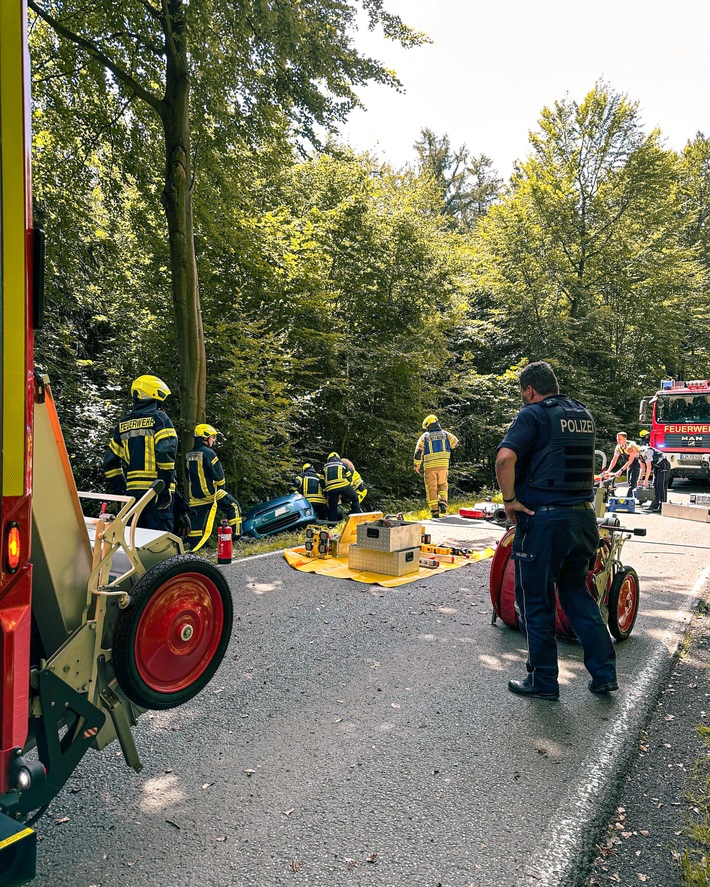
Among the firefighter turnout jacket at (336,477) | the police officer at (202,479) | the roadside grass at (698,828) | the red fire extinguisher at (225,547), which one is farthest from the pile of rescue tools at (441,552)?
the roadside grass at (698,828)

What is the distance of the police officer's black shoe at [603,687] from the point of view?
4.21m

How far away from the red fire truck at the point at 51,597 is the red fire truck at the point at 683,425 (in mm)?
18311

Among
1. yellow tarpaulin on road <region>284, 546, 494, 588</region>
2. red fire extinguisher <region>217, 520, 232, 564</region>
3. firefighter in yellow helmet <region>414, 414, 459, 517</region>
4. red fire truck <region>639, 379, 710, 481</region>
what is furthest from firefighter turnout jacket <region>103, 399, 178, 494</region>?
red fire truck <region>639, 379, 710, 481</region>

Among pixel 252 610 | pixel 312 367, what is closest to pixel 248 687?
pixel 252 610

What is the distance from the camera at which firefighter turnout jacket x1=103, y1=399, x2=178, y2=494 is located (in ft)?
23.7

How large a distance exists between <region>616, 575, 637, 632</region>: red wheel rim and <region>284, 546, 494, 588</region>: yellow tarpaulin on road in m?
2.47

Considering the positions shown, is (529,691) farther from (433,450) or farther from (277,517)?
A: (433,450)

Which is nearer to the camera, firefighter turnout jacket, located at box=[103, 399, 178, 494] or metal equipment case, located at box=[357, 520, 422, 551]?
firefighter turnout jacket, located at box=[103, 399, 178, 494]

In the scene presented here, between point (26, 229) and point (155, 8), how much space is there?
32.6 ft

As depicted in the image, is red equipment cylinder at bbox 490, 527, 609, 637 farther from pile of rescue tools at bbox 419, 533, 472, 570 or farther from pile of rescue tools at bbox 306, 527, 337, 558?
pile of rescue tools at bbox 306, 527, 337, 558

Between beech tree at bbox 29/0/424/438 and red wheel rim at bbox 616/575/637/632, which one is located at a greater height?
beech tree at bbox 29/0/424/438

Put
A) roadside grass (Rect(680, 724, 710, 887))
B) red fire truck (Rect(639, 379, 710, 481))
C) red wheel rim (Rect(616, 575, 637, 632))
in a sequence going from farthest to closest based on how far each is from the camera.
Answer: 1. red fire truck (Rect(639, 379, 710, 481))
2. red wheel rim (Rect(616, 575, 637, 632))
3. roadside grass (Rect(680, 724, 710, 887))

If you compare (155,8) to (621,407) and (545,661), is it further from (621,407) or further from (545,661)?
(621,407)

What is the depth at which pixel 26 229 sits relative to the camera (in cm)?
204
